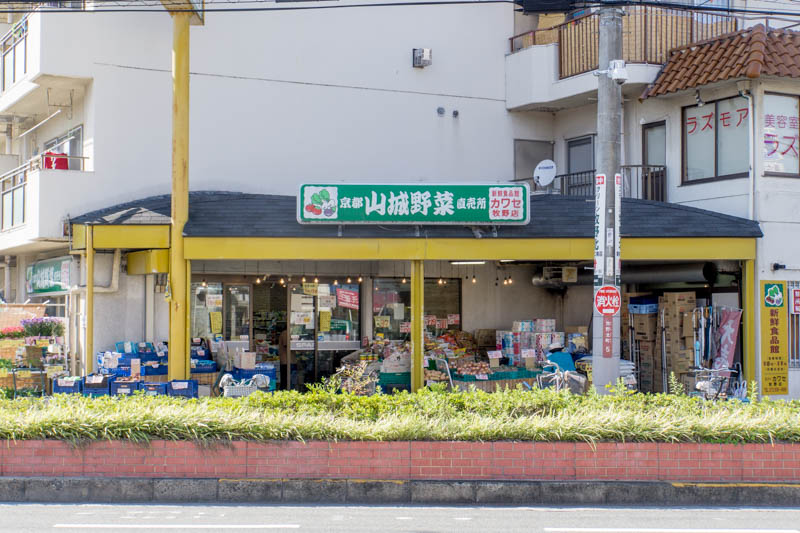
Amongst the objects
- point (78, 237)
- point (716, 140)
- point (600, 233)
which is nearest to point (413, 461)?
point (600, 233)

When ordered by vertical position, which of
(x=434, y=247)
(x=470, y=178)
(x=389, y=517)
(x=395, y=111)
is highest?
(x=395, y=111)

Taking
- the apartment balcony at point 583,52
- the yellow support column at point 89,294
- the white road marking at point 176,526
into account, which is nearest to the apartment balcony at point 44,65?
the yellow support column at point 89,294

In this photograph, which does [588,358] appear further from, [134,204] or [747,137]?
[134,204]

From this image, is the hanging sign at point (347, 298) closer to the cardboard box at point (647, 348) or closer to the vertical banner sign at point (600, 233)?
the cardboard box at point (647, 348)

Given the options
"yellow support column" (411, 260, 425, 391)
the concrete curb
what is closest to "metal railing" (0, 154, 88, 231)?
"yellow support column" (411, 260, 425, 391)

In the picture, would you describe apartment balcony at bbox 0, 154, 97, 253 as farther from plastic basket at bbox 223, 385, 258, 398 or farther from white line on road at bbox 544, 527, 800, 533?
white line on road at bbox 544, 527, 800, 533

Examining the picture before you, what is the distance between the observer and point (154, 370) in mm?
17828

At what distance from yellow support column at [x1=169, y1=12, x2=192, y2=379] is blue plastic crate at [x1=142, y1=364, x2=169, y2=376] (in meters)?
1.47

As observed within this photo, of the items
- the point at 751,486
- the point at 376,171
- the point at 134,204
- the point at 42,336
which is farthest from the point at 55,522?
the point at 376,171

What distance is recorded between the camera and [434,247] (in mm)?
17109

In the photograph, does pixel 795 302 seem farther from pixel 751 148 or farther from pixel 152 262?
pixel 152 262

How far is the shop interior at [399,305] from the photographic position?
19297 millimetres

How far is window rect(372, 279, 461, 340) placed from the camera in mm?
21156

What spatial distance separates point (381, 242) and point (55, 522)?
8660 millimetres
